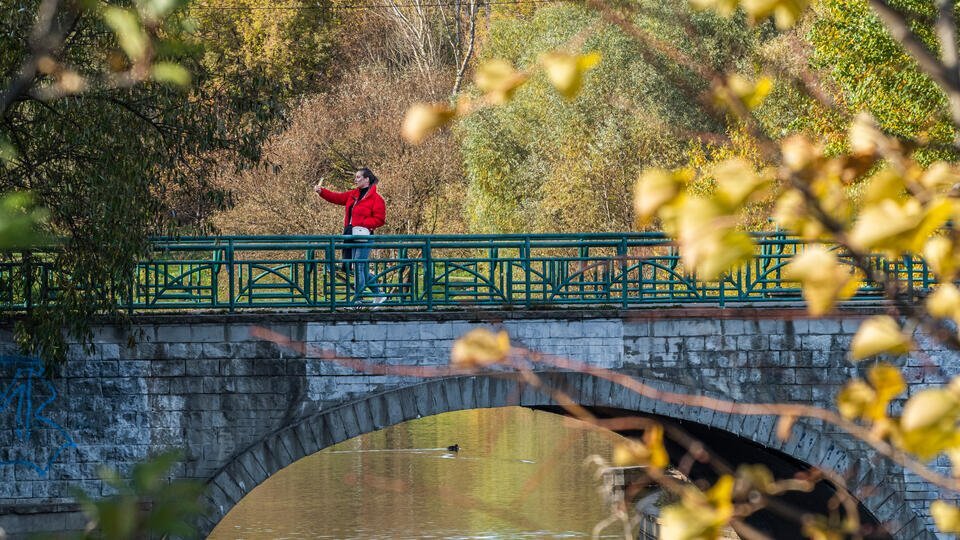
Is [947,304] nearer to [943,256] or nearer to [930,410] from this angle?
[943,256]

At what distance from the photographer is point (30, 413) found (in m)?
10.8

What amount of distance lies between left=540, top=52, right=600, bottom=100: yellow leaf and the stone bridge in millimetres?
8780

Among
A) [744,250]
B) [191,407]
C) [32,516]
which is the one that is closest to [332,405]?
[191,407]

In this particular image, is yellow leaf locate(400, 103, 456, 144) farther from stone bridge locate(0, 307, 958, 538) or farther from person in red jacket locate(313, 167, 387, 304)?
person in red jacket locate(313, 167, 387, 304)

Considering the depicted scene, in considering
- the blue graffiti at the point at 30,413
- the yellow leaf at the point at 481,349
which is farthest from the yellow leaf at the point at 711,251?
the blue graffiti at the point at 30,413

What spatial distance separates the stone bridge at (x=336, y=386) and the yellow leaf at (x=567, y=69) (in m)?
8.78

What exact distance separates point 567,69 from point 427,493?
15.6 m

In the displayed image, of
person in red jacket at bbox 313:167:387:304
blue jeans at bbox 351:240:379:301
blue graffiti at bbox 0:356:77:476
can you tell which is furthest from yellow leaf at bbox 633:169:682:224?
person in red jacket at bbox 313:167:387:304

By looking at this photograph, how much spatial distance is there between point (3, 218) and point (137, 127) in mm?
8542

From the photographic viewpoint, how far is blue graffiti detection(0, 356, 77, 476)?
10750mm

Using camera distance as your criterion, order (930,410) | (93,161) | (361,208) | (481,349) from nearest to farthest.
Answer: (930,410), (481,349), (93,161), (361,208)

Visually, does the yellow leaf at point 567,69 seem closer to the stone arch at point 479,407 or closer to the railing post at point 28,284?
the stone arch at point 479,407

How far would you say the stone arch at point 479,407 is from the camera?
1105 centimetres

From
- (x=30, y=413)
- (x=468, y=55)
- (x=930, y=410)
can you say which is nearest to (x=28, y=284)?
(x=30, y=413)
